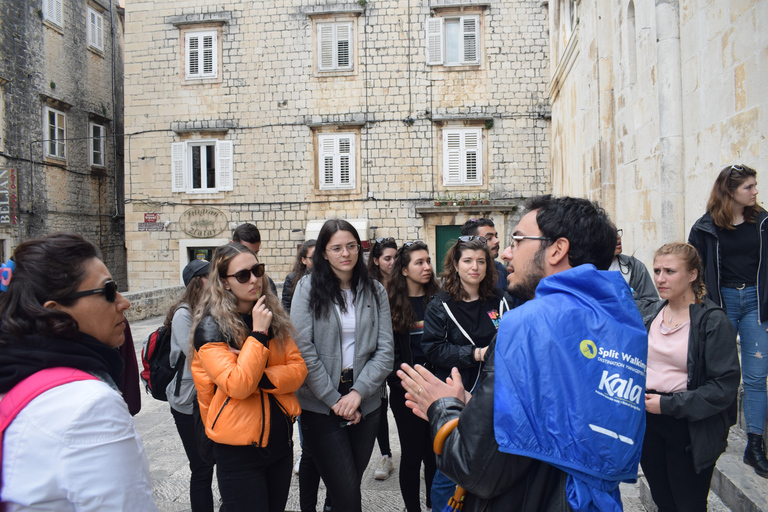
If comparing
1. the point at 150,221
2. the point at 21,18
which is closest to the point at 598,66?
the point at 150,221

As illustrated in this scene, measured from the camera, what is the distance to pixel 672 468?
2633 mm

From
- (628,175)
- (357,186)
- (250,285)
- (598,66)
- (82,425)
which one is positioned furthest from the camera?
(357,186)

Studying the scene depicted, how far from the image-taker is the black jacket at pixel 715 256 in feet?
11.7

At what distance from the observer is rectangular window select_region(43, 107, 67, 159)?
1680cm

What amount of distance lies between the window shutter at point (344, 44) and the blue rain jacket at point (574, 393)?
15357mm

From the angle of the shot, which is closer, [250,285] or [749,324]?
[250,285]

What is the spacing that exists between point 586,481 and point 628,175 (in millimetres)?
7362

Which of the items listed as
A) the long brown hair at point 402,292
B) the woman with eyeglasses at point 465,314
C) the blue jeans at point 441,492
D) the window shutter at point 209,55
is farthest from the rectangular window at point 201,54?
the blue jeans at point 441,492

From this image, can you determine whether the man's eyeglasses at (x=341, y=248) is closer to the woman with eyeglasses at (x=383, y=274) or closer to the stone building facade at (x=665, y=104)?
the woman with eyeglasses at (x=383, y=274)

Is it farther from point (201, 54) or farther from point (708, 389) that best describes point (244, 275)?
point (201, 54)

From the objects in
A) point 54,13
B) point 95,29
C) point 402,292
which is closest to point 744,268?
point 402,292

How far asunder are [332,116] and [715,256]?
1321cm

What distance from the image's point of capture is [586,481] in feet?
4.51

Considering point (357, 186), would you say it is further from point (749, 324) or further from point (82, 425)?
point (82, 425)
